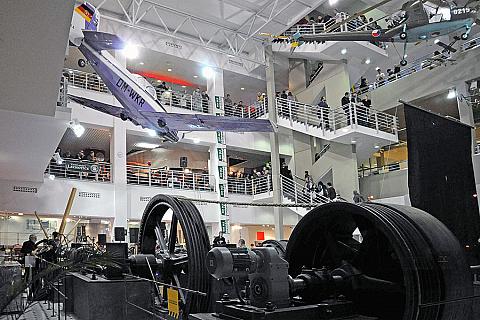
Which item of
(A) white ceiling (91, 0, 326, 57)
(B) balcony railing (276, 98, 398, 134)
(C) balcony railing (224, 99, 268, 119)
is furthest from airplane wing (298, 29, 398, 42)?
(C) balcony railing (224, 99, 268, 119)

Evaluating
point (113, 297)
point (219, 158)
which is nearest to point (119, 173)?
point (219, 158)

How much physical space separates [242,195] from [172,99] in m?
6.15

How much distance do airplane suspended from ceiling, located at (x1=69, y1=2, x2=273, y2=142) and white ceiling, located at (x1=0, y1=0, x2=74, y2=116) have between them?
4794 millimetres

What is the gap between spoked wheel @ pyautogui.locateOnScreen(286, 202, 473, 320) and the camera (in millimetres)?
2834

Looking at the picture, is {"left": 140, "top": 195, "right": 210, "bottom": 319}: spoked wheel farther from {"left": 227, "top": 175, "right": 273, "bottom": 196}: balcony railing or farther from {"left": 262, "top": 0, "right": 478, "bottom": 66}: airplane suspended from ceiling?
{"left": 227, "top": 175, "right": 273, "bottom": 196}: balcony railing

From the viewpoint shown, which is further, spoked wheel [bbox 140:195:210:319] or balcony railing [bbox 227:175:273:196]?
balcony railing [bbox 227:175:273:196]

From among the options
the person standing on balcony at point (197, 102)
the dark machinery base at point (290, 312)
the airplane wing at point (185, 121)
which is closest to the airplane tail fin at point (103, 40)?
the airplane wing at point (185, 121)

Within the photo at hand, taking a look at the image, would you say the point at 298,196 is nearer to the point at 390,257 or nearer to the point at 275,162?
the point at 275,162

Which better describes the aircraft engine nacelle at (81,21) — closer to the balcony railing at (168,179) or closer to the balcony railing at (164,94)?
the balcony railing at (164,94)

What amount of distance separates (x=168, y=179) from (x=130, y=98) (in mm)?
6701

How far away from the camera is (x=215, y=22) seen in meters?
23.1

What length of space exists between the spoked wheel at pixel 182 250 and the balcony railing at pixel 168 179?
15.0 m

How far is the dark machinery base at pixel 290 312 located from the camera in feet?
9.25

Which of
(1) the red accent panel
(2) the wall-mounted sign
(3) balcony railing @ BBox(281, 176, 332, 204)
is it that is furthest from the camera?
(1) the red accent panel
